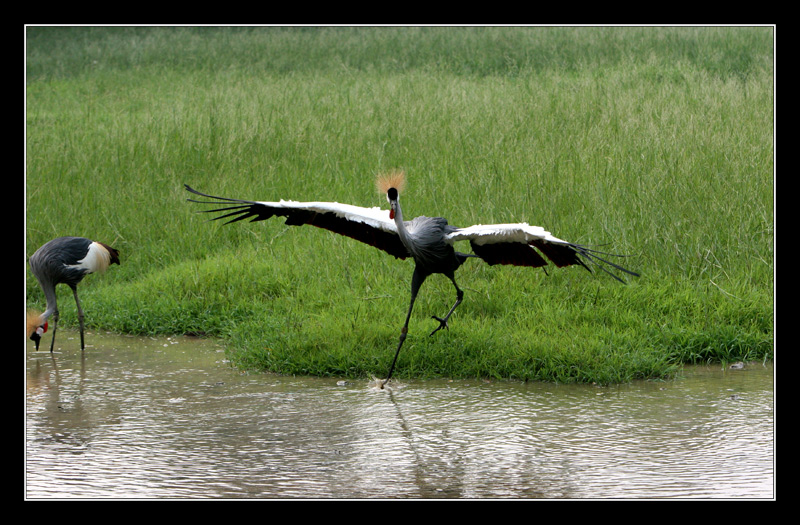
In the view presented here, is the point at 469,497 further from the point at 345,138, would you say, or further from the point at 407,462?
the point at 345,138

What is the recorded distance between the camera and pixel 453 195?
8.53m

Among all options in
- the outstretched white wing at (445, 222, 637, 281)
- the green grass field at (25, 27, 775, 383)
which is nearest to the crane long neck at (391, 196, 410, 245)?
the outstretched white wing at (445, 222, 637, 281)

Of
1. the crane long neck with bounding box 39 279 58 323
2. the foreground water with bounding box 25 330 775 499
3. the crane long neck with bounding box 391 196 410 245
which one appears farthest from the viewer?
the crane long neck with bounding box 39 279 58 323

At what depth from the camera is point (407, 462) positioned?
439cm

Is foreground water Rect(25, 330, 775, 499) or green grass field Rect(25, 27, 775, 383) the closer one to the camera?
foreground water Rect(25, 330, 775, 499)

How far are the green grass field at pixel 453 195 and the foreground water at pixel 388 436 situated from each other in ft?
1.38

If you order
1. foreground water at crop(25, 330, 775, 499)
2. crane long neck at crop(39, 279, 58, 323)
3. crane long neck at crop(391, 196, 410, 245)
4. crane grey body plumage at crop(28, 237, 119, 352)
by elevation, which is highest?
A: crane long neck at crop(391, 196, 410, 245)

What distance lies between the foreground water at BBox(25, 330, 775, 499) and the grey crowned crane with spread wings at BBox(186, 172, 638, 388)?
0.75 metres

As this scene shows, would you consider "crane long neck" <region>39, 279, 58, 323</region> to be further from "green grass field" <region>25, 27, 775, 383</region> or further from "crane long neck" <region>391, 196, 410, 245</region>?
Result: "crane long neck" <region>391, 196, 410, 245</region>

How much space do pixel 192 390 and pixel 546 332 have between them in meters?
2.51

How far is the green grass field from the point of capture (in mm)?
6199

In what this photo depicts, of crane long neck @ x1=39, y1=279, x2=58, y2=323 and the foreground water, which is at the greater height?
crane long neck @ x1=39, y1=279, x2=58, y2=323

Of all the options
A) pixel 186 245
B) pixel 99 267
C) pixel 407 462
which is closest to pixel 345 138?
pixel 186 245

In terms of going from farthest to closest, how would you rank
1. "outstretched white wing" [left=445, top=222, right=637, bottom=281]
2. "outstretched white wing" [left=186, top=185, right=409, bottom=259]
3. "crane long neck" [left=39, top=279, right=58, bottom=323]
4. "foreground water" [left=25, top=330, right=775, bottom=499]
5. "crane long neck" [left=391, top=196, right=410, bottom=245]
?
"crane long neck" [left=39, top=279, right=58, bottom=323], "outstretched white wing" [left=186, top=185, right=409, bottom=259], "crane long neck" [left=391, top=196, right=410, bottom=245], "outstretched white wing" [left=445, top=222, right=637, bottom=281], "foreground water" [left=25, top=330, right=775, bottom=499]
